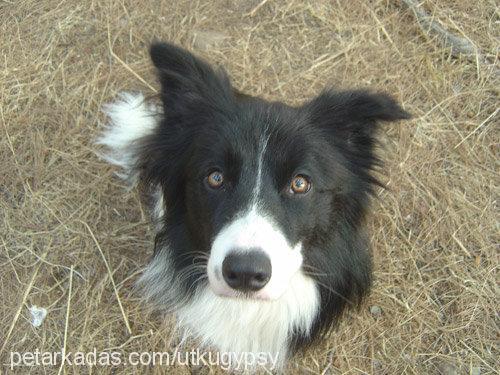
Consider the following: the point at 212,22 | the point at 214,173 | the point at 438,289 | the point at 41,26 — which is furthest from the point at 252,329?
the point at 41,26

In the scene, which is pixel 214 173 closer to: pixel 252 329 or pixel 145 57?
pixel 252 329

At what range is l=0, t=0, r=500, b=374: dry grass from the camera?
140 inches

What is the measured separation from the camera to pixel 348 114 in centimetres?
273

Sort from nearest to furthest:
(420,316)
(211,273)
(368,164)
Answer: (211,273)
(368,164)
(420,316)

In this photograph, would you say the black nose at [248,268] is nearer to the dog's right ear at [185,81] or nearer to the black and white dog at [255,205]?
the black and white dog at [255,205]

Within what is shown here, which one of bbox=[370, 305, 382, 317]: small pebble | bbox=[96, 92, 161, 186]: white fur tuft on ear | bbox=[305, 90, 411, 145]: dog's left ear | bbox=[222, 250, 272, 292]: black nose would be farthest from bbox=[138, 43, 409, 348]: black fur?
bbox=[96, 92, 161, 186]: white fur tuft on ear

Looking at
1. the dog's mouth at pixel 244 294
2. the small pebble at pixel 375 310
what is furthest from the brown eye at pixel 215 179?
the small pebble at pixel 375 310

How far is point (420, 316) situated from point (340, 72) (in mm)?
2030

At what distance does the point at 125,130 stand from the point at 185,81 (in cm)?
126

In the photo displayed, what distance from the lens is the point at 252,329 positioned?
317 cm

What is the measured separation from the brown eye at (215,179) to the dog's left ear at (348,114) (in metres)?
0.58

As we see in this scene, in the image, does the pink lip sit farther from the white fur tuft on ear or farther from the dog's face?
the white fur tuft on ear

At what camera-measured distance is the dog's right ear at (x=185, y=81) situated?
2.73m

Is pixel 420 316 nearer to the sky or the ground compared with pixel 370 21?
nearer to the ground
